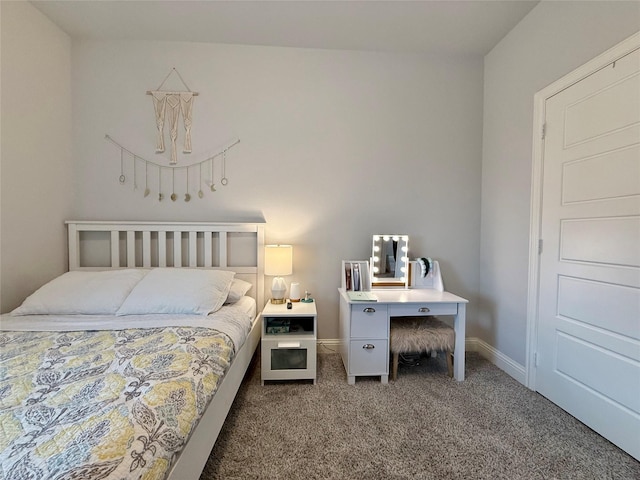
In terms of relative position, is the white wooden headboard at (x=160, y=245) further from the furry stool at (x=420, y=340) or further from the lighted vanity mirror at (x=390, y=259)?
the furry stool at (x=420, y=340)

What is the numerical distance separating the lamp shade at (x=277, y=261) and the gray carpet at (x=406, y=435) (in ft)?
2.70

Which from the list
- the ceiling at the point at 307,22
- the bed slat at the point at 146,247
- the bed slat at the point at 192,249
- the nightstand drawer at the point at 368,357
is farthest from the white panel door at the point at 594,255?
the bed slat at the point at 146,247

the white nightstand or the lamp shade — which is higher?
the lamp shade

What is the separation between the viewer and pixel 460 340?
6.98 feet

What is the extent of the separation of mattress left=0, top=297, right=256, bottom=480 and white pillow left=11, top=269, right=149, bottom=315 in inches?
4.0

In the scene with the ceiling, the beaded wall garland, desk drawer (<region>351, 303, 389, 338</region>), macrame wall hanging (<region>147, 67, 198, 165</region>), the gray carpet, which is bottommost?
the gray carpet

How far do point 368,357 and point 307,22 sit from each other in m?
2.57

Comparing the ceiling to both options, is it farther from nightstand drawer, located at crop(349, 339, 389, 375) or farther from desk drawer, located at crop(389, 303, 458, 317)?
nightstand drawer, located at crop(349, 339, 389, 375)

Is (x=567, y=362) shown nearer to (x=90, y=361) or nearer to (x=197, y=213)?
(x=90, y=361)

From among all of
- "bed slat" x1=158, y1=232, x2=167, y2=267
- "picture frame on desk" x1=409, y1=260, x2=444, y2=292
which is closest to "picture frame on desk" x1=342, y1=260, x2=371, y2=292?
"picture frame on desk" x1=409, y1=260, x2=444, y2=292

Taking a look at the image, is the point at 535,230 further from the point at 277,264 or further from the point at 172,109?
the point at 172,109

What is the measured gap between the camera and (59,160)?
2301 millimetres

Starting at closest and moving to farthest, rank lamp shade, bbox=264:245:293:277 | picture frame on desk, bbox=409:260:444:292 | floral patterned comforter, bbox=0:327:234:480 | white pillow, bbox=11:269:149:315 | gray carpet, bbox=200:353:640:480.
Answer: floral patterned comforter, bbox=0:327:234:480
gray carpet, bbox=200:353:640:480
white pillow, bbox=11:269:149:315
lamp shade, bbox=264:245:293:277
picture frame on desk, bbox=409:260:444:292

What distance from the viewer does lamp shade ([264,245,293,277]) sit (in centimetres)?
230
